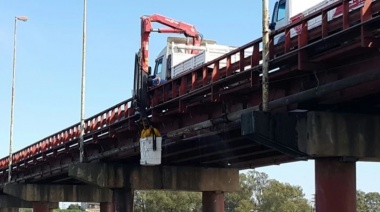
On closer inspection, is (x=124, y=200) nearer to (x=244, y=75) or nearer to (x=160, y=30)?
(x=160, y=30)

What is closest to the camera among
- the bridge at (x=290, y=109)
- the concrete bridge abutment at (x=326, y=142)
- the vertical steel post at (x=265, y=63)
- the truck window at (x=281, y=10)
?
the bridge at (x=290, y=109)

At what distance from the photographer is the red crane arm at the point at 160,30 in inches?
1089

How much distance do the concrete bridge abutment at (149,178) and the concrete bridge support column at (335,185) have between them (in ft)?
55.3

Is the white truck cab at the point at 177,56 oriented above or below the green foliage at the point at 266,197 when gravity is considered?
above

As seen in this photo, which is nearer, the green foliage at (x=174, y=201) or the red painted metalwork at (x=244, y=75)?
the red painted metalwork at (x=244, y=75)

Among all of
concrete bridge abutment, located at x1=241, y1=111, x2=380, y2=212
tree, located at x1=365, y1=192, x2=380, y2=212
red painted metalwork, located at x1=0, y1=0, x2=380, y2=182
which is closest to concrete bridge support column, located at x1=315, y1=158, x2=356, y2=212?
concrete bridge abutment, located at x1=241, y1=111, x2=380, y2=212

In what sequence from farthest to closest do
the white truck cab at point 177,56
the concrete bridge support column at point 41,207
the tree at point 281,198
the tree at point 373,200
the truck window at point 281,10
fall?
the tree at point 373,200, the tree at point 281,198, the concrete bridge support column at point 41,207, the white truck cab at point 177,56, the truck window at point 281,10

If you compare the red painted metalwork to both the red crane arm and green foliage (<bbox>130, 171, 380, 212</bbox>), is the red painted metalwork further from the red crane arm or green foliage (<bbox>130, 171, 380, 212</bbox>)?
green foliage (<bbox>130, 171, 380, 212</bbox>)

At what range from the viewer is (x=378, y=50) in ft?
43.8

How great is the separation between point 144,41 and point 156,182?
8075mm

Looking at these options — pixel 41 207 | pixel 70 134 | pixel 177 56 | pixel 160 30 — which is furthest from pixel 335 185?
pixel 41 207

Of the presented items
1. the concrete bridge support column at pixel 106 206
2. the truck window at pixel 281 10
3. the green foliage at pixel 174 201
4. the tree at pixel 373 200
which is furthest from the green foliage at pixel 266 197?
the truck window at pixel 281 10

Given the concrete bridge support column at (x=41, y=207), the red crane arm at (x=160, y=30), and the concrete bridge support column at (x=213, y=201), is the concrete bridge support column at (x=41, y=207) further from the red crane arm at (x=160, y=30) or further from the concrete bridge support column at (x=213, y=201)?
the red crane arm at (x=160, y=30)

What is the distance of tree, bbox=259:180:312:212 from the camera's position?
9745 cm
